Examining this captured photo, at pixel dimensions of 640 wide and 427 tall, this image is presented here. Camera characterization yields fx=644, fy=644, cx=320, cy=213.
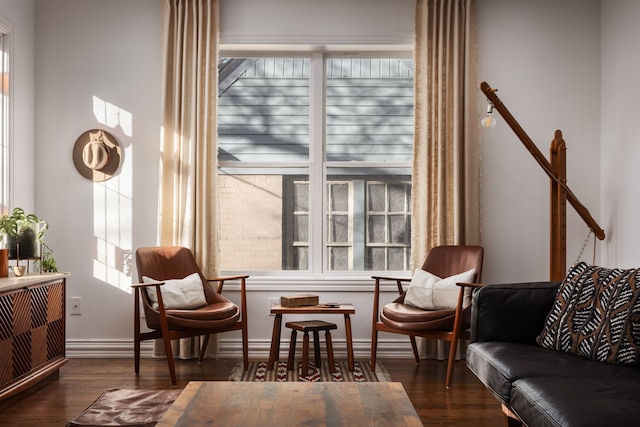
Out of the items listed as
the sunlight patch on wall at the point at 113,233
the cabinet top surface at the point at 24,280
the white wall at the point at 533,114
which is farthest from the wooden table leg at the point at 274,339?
the white wall at the point at 533,114

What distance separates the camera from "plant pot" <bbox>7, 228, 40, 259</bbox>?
13.0ft

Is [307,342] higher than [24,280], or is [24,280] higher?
[24,280]

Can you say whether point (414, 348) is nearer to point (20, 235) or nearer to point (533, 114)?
point (533, 114)

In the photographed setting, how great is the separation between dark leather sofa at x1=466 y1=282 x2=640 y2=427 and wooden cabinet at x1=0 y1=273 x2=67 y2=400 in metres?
2.40

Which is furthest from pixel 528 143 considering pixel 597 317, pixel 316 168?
pixel 597 317

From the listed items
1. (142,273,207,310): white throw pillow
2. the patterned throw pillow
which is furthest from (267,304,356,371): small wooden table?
the patterned throw pillow

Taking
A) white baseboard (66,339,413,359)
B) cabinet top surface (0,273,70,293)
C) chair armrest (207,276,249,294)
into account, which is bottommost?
white baseboard (66,339,413,359)

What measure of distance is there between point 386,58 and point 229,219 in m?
1.73

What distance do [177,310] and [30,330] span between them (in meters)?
0.84

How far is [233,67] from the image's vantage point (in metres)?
4.94

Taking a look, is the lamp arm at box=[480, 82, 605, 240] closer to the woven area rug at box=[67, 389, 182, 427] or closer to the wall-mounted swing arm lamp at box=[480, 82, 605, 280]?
the wall-mounted swing arm lamp at box=[480, 82, 605, 280]

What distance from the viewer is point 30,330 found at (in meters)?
3.70

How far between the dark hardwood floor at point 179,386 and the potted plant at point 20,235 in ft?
2.65

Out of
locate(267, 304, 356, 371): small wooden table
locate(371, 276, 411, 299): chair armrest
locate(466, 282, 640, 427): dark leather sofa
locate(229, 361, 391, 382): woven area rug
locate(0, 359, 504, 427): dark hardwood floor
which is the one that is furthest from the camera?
locate(371, 276, 411, 299): chair armrest
